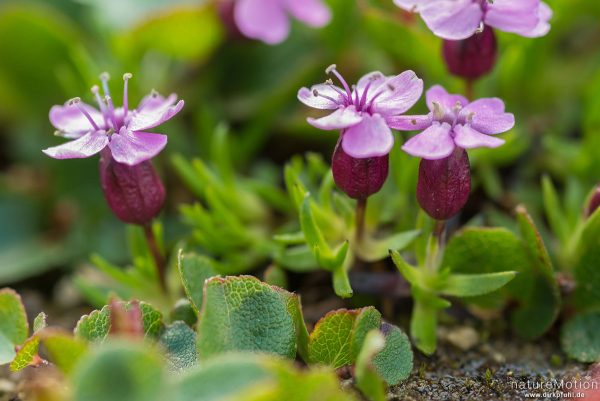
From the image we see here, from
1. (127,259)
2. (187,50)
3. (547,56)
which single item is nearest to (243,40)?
(187,50)

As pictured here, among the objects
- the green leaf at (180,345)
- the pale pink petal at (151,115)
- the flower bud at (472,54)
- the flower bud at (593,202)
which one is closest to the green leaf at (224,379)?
the green leaf at (180,345)

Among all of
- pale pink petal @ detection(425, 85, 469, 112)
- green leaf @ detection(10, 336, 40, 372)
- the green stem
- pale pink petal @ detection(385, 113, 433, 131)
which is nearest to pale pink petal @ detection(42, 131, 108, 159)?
the green stem

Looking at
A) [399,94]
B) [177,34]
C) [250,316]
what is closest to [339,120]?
[399,94]

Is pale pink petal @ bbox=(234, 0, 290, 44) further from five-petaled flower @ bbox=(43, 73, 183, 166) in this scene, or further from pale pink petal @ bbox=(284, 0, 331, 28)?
five-petaled flower @ bbox=(43, 73, 183, 166)

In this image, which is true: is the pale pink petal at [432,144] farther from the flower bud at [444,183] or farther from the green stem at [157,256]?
the green stem at [157,256]

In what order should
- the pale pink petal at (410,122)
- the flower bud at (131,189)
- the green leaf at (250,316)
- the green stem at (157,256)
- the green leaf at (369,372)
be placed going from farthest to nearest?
the green stem at (157,256) → the flower bud at (131,189) → the pale pink petal at (410,122) → the green leaf at (250,316) → the green leaf at (369,372)

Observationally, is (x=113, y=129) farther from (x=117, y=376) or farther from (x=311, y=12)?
(x=311, y=12)
